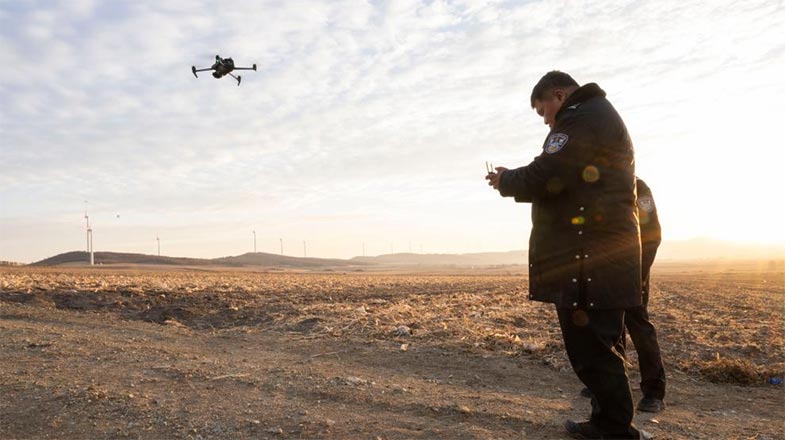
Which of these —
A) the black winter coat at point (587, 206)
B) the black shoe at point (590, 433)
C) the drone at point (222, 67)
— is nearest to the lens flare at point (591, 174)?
the black winter coat at point (587, 206)

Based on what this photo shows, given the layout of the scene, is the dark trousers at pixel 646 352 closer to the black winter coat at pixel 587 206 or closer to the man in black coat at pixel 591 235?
the man in black coat at pixel 591 235

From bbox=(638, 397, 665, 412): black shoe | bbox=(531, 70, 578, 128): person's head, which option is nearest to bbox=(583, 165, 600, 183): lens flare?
bbox=(531, 70, 578, 128): person's head

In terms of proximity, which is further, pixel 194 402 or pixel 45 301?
pixel 45 301

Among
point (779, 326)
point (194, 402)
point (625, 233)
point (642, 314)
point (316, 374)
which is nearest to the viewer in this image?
point (625, 233)

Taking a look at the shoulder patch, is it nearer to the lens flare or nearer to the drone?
the lens flare

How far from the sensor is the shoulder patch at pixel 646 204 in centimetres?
543

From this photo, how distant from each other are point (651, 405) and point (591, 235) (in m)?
2.28

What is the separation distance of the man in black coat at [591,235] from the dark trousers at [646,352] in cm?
152

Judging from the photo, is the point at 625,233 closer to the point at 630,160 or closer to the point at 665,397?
the point at 630,160

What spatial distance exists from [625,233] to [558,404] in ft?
7.14

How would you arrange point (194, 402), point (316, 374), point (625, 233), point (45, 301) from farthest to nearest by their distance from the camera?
point (45, 301)
point (316, 374)
point (194, 402)
point (625, 233)

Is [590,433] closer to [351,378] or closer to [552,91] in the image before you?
[552,91]

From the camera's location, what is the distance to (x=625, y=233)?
12.0 ft

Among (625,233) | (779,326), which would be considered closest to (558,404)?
(625,233)
